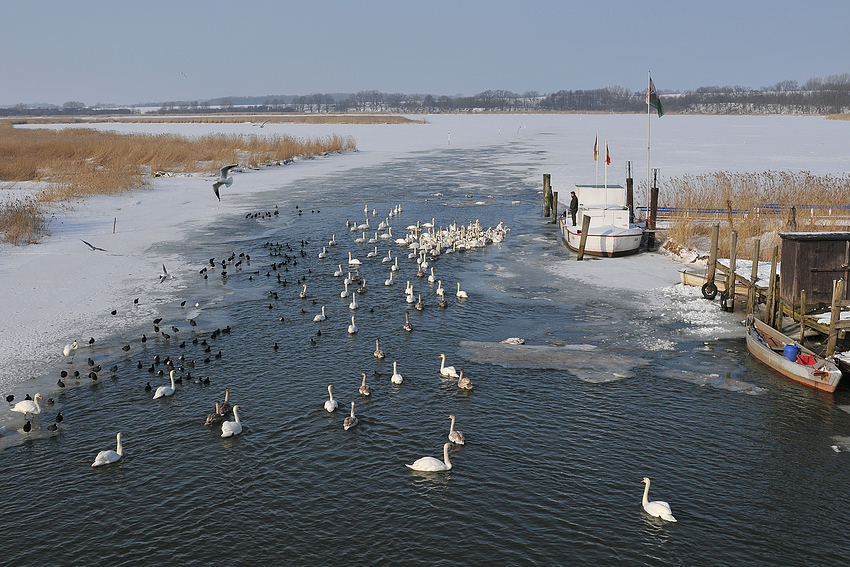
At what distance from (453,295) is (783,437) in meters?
14.6

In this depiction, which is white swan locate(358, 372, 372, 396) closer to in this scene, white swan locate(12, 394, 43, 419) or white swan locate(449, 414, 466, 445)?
white swan locate(449, 414, 466, 445)

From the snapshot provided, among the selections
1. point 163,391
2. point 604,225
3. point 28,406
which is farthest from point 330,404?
point 604,225

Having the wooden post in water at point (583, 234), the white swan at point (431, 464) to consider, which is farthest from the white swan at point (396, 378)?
the wooden post in water at point (583, 234)

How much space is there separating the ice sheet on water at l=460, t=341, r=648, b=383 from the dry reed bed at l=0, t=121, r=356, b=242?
83.3 feet

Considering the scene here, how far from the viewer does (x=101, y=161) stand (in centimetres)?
6241

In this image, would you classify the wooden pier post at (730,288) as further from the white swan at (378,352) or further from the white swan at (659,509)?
the white swan at (659,509)

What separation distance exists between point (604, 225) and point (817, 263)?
15.2 metres

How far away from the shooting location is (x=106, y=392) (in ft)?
62.4

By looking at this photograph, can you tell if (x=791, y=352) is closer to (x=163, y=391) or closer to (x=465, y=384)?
(x=465, y=384)

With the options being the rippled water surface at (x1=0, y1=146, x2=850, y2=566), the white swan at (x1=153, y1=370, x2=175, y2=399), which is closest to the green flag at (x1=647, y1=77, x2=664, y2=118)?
the rippled water surface at (x1=0, y1=146, x2=850, y2=566)

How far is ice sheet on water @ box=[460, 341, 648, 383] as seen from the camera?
2038cm

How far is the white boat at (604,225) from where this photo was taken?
1359 inches

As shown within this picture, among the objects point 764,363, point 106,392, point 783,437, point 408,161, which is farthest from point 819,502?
point 408,161

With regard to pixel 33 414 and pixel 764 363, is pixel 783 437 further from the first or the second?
pixel 33 414
